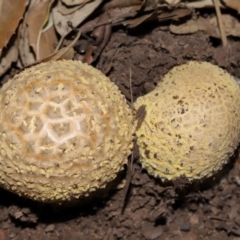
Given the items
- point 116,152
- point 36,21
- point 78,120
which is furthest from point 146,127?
point 36,21

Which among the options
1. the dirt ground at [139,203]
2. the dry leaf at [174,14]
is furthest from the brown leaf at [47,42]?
the dry leaf at [174,14]

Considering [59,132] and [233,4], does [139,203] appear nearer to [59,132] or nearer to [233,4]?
[59,132]

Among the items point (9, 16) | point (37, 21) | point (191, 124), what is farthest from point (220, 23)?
point (9, 16)

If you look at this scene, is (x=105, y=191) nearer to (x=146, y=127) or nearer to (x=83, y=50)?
(x=146, y=127)

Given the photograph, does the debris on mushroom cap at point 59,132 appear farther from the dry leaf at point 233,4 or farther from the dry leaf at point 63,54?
the dry leaf at point 233,4

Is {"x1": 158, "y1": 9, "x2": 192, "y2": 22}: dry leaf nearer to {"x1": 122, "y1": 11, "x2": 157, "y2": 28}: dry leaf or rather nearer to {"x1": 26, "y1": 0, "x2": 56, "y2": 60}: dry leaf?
{"x1": 122, "y1": 11, "x2": 157, "y2": 28}: dry leaf

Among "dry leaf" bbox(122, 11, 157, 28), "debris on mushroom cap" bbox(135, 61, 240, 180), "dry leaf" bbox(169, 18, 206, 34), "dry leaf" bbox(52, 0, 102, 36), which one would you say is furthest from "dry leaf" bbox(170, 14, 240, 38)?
"dry leaf" bbox(52, 0, 102, 36)
